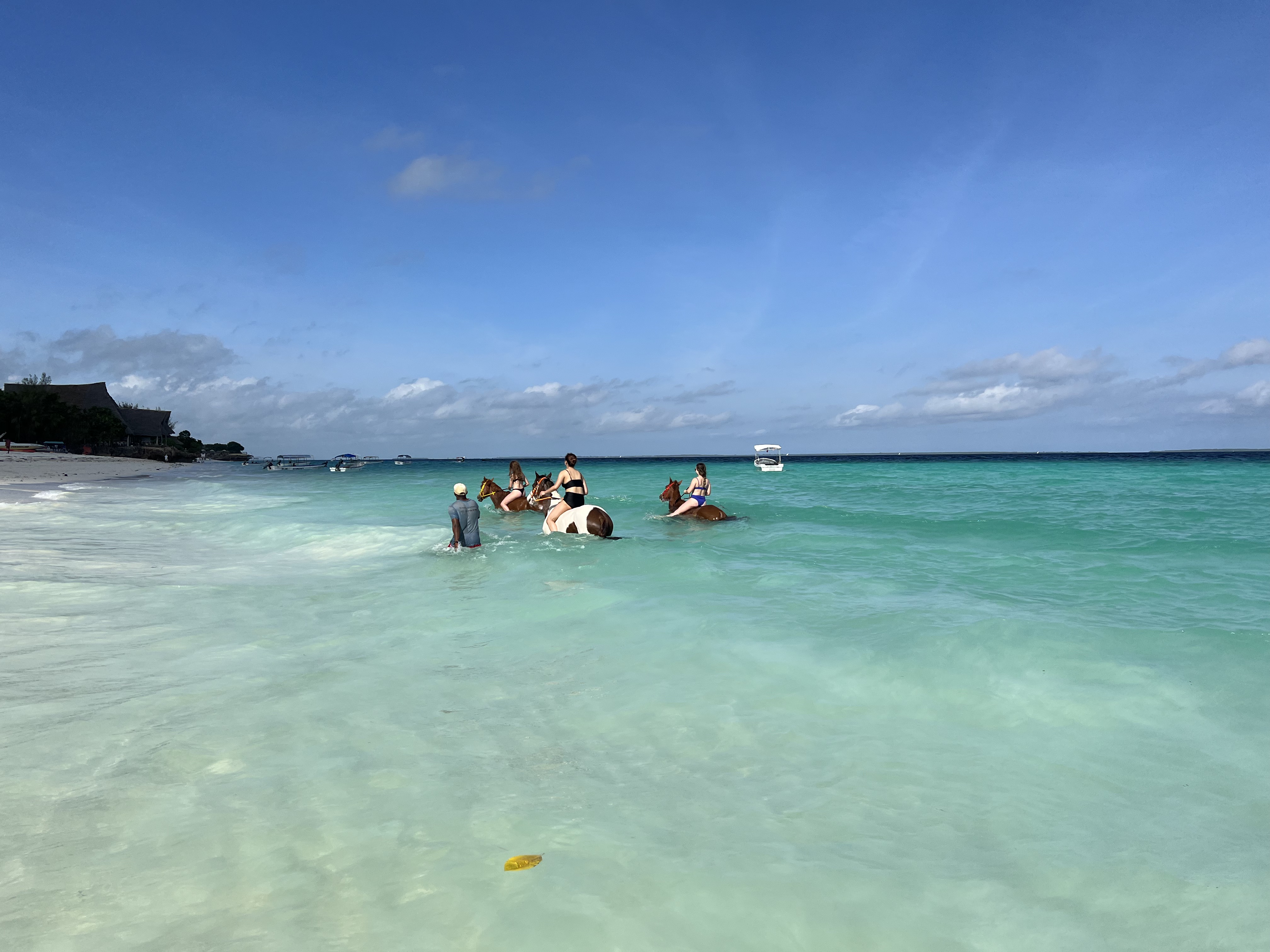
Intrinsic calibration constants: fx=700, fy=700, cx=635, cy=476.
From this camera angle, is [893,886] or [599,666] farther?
[599,666]

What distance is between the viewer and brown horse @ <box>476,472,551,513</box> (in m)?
22.6

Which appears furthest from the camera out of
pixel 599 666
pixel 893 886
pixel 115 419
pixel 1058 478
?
pixel 115 419

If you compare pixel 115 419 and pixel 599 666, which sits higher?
pixel 115 419

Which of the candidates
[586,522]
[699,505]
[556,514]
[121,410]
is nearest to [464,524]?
[556,514]

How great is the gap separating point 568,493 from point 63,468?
52765 millimetres

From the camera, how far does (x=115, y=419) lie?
8219cm

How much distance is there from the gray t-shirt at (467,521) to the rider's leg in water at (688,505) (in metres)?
7.61

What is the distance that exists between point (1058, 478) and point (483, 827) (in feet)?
193

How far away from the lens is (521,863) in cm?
368

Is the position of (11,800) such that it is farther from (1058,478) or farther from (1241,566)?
(1058,478)

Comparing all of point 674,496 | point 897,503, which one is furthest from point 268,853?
point 897,503

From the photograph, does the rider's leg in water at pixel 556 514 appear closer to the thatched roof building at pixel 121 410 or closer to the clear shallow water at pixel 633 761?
the clear shallow water at pixel 633 761

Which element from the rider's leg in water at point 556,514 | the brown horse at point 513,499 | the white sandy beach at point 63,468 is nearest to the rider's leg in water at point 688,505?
the brown horse at point 513,499

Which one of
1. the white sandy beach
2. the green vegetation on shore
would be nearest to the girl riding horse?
the white sandy beach
